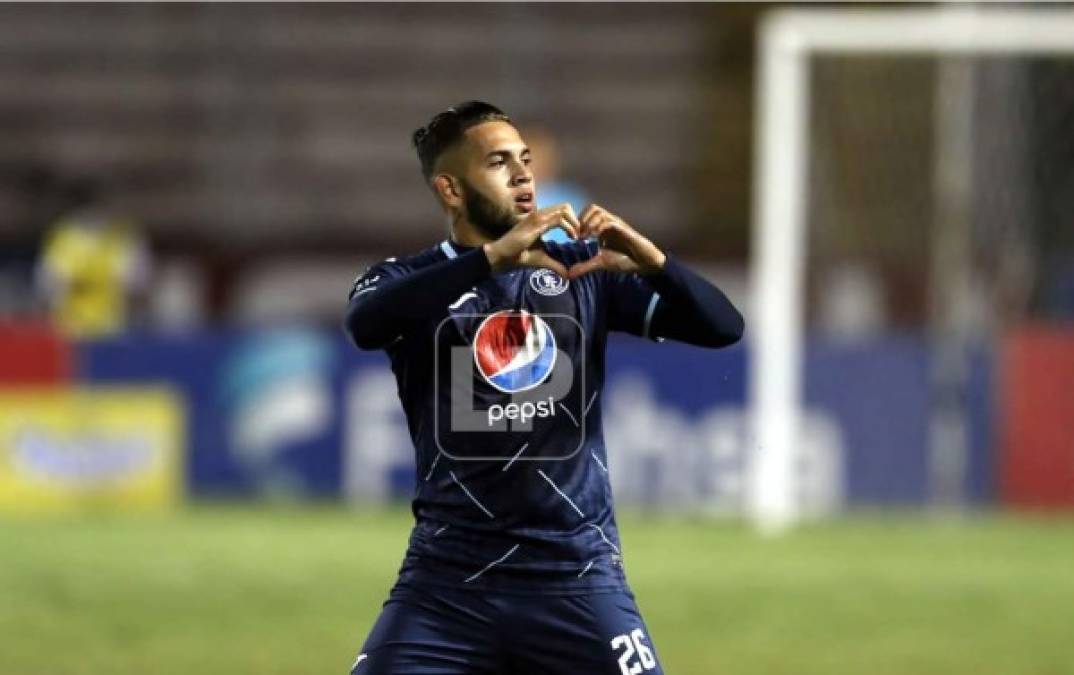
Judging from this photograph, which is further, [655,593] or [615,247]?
[655,593]

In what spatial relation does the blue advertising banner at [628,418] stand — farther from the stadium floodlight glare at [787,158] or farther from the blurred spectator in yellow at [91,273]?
the blurred spectator in yellow at [91,273]

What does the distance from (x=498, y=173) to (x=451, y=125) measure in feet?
0.56

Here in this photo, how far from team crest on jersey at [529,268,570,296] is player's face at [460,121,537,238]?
134 millimetres

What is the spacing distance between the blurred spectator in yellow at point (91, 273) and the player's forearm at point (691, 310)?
48.2 feet

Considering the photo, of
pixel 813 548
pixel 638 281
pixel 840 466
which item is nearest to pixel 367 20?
pixel 840 466

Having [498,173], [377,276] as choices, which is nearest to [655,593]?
Result: [377,276]

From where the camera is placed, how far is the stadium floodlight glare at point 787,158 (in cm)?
1448

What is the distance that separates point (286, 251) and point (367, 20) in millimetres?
4243

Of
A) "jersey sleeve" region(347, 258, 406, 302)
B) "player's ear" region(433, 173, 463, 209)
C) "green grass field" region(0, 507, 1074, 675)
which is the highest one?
"player's ear" region(433, 173, 463, 209)

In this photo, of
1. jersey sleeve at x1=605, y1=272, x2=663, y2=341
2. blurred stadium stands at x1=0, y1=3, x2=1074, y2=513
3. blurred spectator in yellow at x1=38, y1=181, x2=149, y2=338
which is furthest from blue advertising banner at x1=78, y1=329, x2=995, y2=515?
jersey sleeve at x1=605, y1=272, x2=663, y2=341

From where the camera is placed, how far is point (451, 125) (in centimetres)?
520

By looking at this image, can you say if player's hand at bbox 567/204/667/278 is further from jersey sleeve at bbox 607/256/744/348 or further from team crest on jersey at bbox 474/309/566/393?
team crest on jersey at bbox 474/309/566/393

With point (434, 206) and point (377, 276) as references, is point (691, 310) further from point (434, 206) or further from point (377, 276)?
Answer: point (434, 206)

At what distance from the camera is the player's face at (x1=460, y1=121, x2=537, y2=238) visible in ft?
16.8
